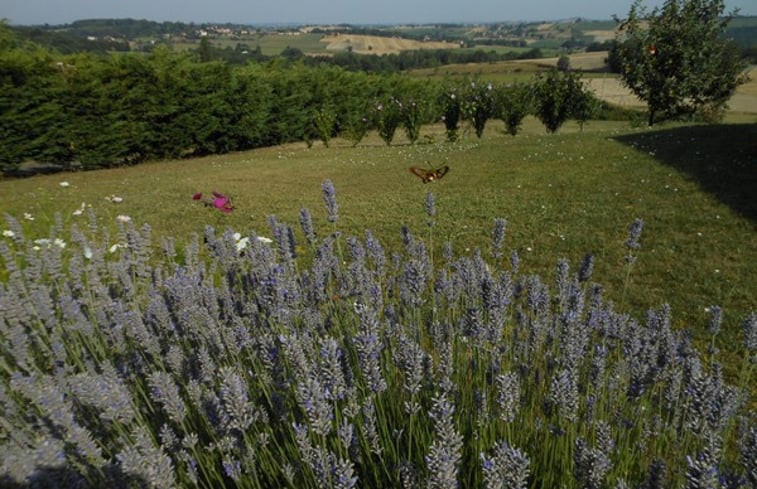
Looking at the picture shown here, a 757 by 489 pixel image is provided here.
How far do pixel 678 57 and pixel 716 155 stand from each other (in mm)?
8666

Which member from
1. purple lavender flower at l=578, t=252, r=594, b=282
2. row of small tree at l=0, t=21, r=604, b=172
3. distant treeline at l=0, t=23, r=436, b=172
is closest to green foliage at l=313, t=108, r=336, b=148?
row of small tree at l=0, t=21, r=604, b=172

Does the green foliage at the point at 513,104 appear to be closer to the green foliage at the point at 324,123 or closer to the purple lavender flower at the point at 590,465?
the green foliage at the point at 324,123

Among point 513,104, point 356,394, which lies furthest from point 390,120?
point 356,394

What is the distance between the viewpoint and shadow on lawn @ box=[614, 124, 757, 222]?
7.57m

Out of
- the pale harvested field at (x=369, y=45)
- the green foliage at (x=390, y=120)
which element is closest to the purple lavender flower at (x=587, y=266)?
the green foliage at (x=390, y=120)

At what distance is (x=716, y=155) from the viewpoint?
962cm

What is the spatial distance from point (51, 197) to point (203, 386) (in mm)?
10446

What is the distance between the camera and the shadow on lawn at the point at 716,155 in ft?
24.8

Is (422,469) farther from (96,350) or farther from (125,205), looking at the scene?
(125,205)

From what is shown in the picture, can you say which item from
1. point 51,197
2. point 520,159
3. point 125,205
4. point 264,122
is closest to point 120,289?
point 125,205

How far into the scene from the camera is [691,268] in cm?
552

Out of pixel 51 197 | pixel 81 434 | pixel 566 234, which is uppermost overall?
pixel 81 434

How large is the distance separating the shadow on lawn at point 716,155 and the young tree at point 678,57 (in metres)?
4.75

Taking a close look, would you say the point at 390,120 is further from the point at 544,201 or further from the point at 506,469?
the point at 506,469
